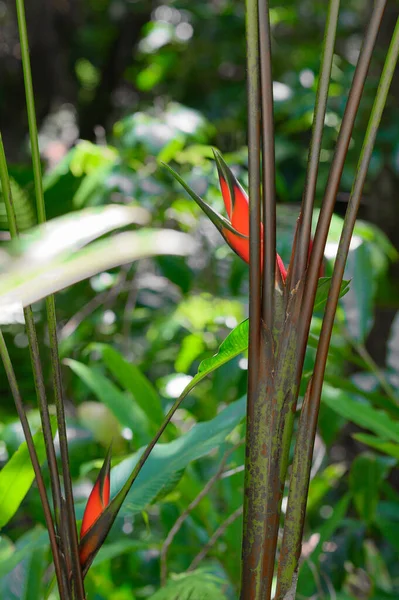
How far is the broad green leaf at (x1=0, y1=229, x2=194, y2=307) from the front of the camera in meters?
0.15

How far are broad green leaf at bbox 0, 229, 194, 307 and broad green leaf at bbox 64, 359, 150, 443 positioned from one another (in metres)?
0.48

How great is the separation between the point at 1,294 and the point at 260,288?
0.49 feet

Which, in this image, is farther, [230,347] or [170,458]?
[170,458]

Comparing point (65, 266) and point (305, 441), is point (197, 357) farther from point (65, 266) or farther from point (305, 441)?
point (65, 266)

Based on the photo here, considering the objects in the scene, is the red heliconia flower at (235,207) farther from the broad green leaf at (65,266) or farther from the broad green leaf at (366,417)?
the broad green leaf at (366,417)

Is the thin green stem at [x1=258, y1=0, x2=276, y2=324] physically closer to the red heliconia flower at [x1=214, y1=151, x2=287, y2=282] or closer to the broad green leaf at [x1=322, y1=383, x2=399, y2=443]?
the red heliconia flower at [x1=214, y1=151, x2=287, y2=282]

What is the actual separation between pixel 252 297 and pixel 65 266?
13 centimetres

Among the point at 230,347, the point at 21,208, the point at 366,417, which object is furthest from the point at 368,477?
the point at 21,208

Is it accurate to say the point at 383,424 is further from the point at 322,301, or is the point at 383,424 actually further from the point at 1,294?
the point at 1,294

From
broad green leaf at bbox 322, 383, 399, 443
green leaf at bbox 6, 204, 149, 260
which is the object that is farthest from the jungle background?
green leaf at bbox 6, 204, 149, 260

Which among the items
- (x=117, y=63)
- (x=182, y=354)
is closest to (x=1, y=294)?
(x=182, y=354)

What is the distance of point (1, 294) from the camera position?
144 millimetres

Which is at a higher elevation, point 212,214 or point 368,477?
point 212,214

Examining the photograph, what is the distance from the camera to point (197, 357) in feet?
2.88
